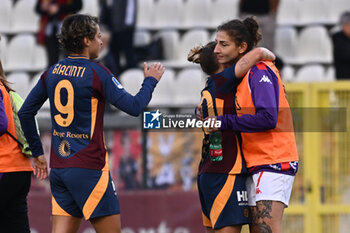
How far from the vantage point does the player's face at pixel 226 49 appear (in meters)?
4.80

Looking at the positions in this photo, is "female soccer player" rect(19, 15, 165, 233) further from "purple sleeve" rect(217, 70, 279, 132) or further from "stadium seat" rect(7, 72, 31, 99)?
"stadium seat" rect(7, 72, 31, 99)

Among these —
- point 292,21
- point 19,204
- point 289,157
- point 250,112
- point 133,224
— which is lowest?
point 133,224

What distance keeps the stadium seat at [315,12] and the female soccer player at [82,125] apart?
7.43 meters

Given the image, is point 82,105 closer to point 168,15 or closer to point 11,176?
point 11,176

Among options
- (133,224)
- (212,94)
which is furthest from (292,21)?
(212,94)

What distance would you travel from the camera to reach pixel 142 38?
38.1 feet

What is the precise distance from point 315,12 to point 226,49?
736 cm

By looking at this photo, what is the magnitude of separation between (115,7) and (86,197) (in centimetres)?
633

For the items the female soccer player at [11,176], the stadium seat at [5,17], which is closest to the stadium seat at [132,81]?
the stadium seat at [5,17]

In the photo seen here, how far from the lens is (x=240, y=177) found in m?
4.78

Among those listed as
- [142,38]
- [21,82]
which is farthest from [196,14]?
[21,82]

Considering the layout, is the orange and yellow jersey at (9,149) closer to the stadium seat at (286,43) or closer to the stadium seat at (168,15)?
the stadium seat at (286,43)

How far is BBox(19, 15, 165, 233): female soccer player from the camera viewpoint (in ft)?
15.5

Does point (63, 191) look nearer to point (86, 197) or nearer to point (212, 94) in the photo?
point (86, 197)
